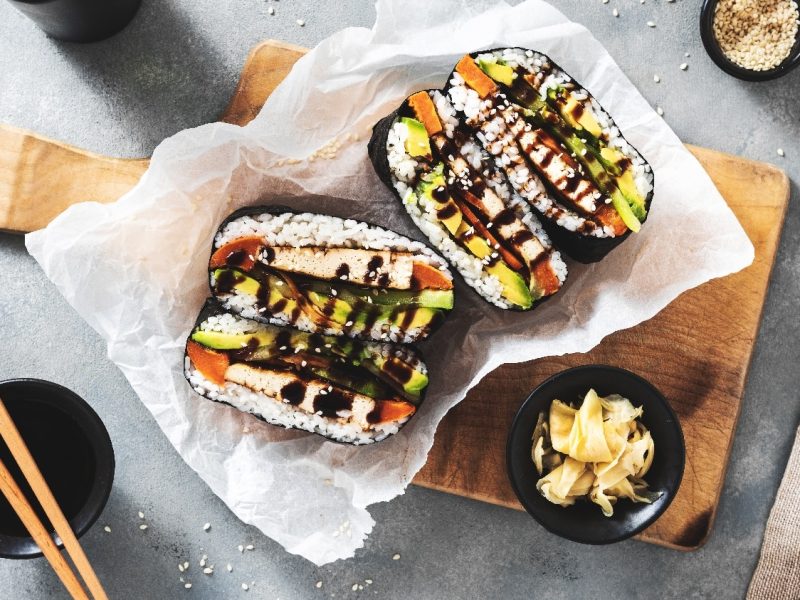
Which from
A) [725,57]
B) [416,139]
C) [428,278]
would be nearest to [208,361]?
[428,278]

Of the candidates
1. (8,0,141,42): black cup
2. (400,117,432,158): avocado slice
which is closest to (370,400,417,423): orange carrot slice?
(400,117,432,158): avocado slice

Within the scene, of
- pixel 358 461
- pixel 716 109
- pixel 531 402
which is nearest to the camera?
pixel 531 402

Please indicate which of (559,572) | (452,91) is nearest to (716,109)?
(452,91)

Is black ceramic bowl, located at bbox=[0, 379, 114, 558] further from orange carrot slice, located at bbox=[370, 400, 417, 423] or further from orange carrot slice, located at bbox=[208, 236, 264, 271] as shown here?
orange carrot slice, located at bbox=[370, 400, 417, 423]

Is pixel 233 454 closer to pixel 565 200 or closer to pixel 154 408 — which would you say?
pixel 154 408

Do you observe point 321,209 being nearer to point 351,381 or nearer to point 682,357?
point 351,381

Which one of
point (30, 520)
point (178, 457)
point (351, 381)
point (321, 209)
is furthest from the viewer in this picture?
point (178, 457)

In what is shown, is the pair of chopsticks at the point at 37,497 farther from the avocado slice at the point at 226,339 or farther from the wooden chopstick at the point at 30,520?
the avocado slice at the point at 226,339
